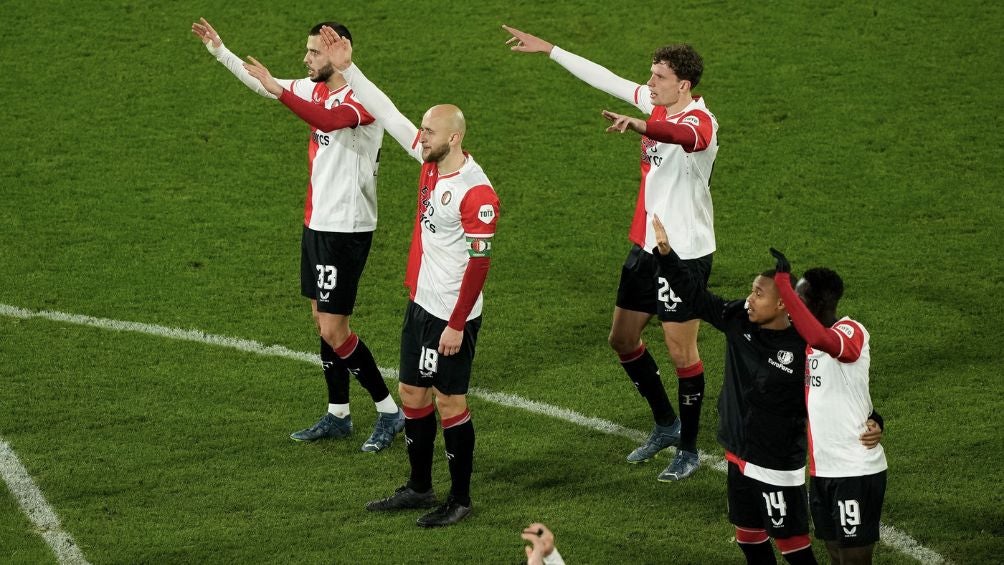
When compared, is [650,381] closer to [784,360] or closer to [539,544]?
[784,360]

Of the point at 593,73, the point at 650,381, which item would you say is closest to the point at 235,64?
the point at 593,73

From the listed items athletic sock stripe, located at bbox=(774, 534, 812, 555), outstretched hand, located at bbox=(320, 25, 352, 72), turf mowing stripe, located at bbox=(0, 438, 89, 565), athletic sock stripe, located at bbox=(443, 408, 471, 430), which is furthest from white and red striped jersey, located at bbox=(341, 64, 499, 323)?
turf mowing stripe, located at bbox=(0, 438, 89, 565)

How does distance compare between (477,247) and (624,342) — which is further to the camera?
(624,342)

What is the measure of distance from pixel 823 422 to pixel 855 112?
26.1ft

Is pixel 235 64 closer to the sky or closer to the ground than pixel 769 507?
closer to the sky

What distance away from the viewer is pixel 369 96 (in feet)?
23.5

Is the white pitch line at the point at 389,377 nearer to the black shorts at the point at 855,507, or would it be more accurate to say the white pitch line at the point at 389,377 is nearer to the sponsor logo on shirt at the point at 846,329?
the black shorts at the point at 855,507

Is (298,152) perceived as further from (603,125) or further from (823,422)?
(823,422)

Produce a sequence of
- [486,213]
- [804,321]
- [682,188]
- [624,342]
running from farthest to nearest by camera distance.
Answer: [624,342]
[682,188]
[486,213]
[804,321]

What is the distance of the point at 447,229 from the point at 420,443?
1153mm

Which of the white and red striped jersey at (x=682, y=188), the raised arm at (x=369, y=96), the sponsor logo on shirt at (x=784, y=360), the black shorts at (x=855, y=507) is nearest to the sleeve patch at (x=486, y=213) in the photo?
the raised arm at (x=369, y=96)

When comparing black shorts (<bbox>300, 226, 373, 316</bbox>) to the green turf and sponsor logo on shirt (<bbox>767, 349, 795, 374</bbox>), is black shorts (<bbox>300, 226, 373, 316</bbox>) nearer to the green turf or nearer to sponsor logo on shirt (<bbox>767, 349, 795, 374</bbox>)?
the green turf

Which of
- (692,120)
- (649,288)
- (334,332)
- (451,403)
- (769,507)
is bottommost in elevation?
(769,507)

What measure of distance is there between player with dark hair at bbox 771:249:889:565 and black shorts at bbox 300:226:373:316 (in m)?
2.93
